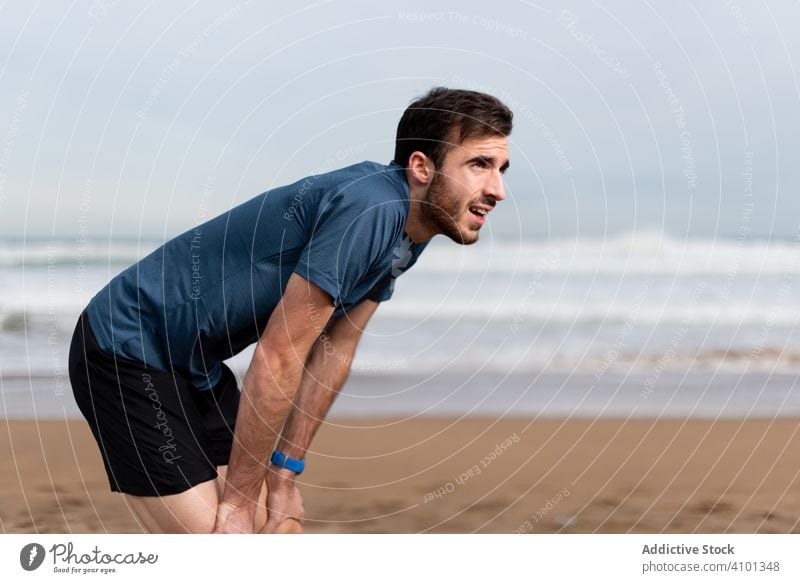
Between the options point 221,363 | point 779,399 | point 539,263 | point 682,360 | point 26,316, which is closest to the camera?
point 221,363

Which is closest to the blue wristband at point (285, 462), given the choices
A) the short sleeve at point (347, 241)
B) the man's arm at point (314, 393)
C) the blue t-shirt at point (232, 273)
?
the man's arm at point (314, 393)

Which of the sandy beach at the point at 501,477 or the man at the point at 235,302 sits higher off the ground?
the man at the point at 235,302

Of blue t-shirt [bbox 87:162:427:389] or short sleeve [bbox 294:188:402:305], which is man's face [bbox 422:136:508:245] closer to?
blue t-shirt [bbox 87:162:427:389]

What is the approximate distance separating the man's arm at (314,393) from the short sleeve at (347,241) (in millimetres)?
972

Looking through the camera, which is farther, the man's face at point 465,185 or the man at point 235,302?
the man's face at point 465,185

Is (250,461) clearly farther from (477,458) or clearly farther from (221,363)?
(477,458)

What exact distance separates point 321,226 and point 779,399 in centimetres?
950

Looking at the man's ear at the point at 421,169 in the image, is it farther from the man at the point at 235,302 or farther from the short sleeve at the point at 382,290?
the short sleeve at the point at 382,290

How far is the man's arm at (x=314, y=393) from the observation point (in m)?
4.75

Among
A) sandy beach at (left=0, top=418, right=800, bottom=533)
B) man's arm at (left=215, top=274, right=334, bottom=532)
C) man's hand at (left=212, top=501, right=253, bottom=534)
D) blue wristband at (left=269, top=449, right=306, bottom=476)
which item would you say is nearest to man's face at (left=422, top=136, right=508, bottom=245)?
man's arm at (left=215, top=274, right=334, bottom=532)

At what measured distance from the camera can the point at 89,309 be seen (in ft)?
14.6

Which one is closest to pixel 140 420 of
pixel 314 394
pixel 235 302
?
pixel 235 302

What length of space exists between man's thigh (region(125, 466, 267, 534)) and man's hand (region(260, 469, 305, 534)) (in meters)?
0.18

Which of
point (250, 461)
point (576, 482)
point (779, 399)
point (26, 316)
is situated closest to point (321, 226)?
point (250, 461)
